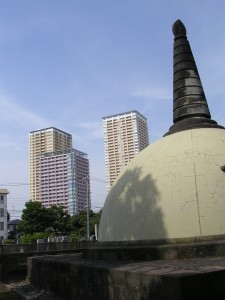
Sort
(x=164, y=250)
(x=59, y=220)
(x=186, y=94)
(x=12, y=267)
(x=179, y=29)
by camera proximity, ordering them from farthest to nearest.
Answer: (x=59, y=220)
(x=12, y=267)
(x=179, y=29)
(x=186, y=94)
(x=164, y=250)

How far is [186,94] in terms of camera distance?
10797 millimetres

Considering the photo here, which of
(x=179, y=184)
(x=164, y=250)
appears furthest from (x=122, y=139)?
(x=164, y=250)

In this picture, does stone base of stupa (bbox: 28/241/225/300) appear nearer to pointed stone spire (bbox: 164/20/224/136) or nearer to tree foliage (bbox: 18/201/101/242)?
pointed stone spire (bbox: 164/20/224/136)

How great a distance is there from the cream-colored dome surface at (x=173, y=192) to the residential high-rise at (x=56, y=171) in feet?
109

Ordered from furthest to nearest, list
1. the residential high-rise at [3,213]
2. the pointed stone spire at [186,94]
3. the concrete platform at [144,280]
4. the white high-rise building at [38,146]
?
the residential high-rise at [3,213] → the white high-rise building at [38,146] → the pointed stone spire at [186,94] → the concrete platform at [144,280]

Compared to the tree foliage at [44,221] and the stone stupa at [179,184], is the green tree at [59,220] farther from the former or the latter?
the stone stupa at [179,184]

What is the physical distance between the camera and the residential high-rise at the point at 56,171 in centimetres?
4606

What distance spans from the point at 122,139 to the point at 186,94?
31565 mm

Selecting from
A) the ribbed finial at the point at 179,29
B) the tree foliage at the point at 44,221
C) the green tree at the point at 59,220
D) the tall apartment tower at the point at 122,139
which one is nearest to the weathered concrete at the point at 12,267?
the ribbed finial at the point at 179,29

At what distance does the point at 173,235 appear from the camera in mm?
8250

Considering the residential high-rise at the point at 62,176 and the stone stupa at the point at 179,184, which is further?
the residential high-rise at the point at 62,176

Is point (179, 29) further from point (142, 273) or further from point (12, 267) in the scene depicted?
point (12, 267)

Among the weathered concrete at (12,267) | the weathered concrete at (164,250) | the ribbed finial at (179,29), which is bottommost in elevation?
the weathered concrete at (12,267)

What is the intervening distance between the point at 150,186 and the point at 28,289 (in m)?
5.94
